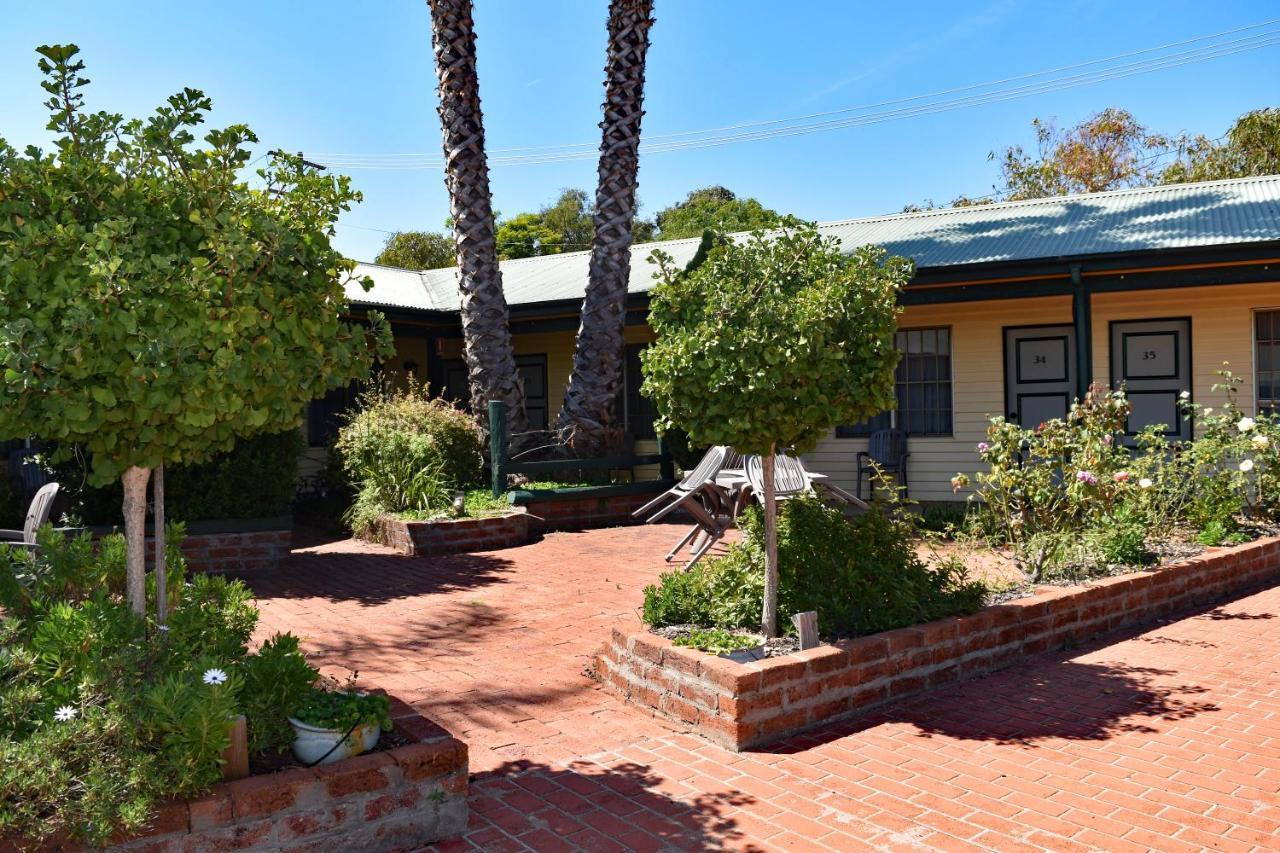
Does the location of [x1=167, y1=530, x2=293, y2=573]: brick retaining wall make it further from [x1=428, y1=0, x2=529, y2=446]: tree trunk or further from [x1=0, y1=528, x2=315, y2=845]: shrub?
[x1=0, y1=528, x2=315, y2=845]: shrub

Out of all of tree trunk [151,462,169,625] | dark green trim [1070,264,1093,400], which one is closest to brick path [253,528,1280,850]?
tree trunk [151,462,169,625]

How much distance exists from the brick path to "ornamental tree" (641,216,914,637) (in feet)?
3.71

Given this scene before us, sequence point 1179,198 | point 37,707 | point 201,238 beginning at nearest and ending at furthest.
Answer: point 37,707
point 201,238
point 1179,198

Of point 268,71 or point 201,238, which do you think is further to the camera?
point 268,71

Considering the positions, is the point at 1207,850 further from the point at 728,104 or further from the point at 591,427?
the point at 728,104

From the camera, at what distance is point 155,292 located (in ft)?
10.4

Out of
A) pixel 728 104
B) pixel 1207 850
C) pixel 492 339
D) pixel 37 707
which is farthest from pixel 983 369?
pixel 728 104

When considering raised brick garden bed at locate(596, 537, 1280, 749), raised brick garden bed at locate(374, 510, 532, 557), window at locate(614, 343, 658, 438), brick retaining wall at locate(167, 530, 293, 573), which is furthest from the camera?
window at locate(614, 343, 658, 438)

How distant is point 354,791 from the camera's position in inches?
127

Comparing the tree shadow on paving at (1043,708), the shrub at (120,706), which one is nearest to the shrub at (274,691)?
the shrub at (120,706)

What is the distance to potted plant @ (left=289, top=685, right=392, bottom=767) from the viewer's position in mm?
3332

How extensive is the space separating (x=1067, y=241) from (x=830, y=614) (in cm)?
856

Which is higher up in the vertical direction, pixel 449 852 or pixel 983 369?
pixel 983 369

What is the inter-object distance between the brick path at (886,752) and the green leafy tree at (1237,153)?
74.5 ft
